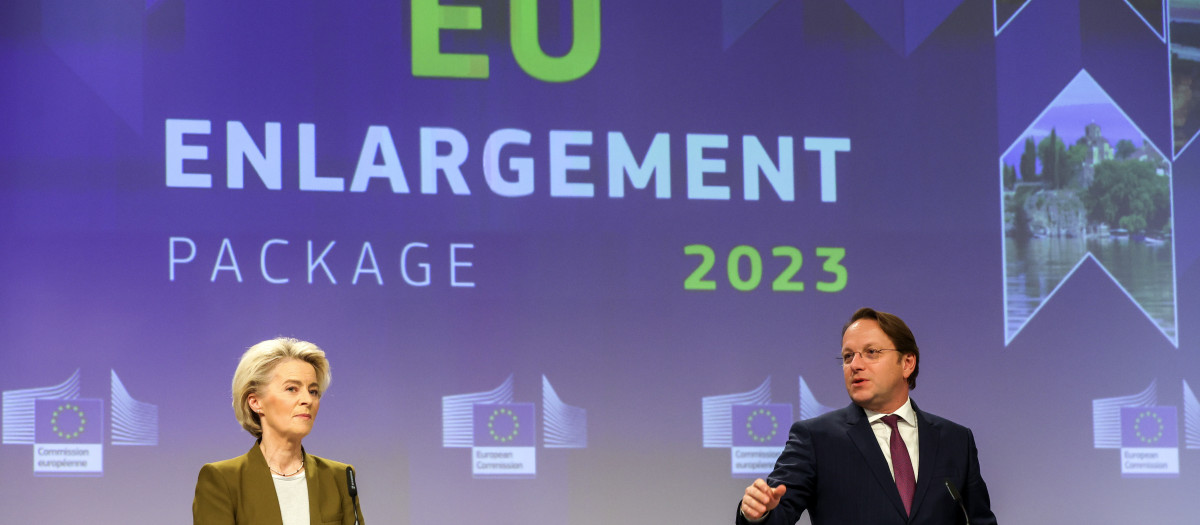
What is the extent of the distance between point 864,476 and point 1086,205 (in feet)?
8.63

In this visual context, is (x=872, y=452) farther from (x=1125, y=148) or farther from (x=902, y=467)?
(x=1125, y=148)

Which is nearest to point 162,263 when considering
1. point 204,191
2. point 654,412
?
point 204,191

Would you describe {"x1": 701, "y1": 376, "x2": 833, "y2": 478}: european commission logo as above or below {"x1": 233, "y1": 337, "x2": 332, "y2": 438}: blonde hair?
below

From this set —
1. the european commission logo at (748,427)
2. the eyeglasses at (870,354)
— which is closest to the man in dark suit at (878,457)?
the eyeglasses at (870,354)

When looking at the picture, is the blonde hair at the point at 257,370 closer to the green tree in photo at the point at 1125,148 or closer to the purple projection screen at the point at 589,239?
the purple projection screen at the point at 589,239

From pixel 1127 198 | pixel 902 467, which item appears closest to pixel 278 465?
pixel 902 467

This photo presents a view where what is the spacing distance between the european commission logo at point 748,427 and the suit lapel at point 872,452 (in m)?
1.55

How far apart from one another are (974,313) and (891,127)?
2.81ft

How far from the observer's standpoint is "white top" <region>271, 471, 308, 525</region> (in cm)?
274

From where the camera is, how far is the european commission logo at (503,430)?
180 inches

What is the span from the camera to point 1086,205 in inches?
205

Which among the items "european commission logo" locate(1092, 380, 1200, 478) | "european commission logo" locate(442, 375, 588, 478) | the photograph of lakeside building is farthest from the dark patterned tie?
"european commission logo" locate(1092, 380, 1200, 478)

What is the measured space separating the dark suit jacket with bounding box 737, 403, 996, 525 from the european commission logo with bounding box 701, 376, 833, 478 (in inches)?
60.4

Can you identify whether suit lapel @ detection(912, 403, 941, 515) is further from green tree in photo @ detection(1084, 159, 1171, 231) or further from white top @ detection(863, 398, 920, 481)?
green tree in photo @ detection(1084, 159, 1171, 231)
